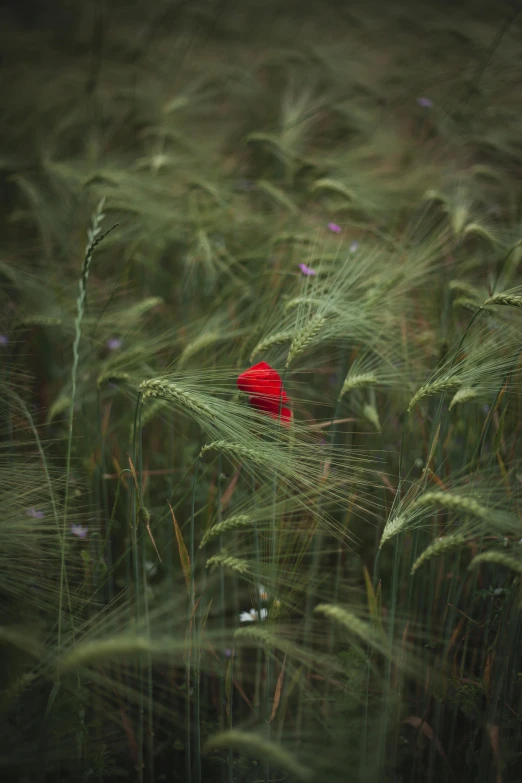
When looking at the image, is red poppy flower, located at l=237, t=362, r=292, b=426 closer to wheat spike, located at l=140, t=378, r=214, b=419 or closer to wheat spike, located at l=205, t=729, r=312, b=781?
wheat spike, located at l=140, t=378, r=214, b=419

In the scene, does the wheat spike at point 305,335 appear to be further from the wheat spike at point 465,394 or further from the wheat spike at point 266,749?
the wheat spike at point 266,749

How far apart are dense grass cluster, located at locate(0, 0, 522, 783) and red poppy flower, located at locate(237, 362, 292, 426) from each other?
0.02 metres

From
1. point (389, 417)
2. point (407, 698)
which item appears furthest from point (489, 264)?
point (407, 698)

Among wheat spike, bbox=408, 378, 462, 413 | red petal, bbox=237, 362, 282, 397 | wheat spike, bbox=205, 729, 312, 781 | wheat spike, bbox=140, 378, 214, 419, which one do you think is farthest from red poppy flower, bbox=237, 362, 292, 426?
wheat spike, bbox=205, 729, 312, 781

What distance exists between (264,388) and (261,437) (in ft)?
0.73

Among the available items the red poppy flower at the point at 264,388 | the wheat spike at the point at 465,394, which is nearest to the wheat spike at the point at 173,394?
the red poppy flower at the point at 264,388

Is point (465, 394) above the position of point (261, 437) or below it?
above

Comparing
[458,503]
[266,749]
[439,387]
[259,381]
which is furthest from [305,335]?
[266,749]

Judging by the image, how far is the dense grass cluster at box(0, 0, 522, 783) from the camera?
0.98 m

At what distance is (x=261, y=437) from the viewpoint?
4.18 ft

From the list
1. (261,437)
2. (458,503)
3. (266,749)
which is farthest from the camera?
(261,437)

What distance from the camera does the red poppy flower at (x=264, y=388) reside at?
3.49ft

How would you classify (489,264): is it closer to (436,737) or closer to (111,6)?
(436,737)

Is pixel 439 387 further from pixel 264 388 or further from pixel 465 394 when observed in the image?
pixel 264 388
